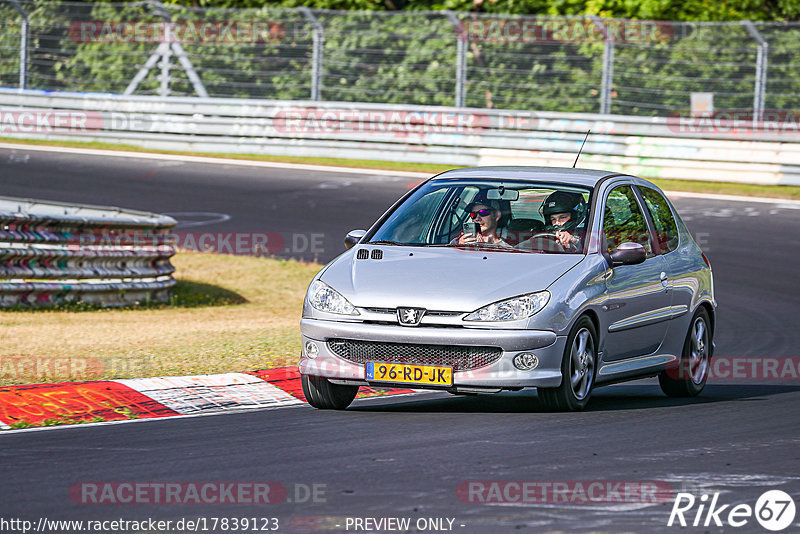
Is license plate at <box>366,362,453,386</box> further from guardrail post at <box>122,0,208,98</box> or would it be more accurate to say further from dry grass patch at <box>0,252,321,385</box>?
guardrail post at <box>122,0,208,98</box>

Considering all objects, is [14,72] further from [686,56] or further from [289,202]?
[686,56]

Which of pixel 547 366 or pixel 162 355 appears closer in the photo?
pixel 547 366

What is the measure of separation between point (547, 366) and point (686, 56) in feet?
57.0

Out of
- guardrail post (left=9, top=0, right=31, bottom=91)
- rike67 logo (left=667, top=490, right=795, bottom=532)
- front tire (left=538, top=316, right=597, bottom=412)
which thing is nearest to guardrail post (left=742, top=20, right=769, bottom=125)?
guardrail post (left=9, top=0, right=31, bottom=91)

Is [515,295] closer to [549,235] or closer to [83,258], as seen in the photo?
[549,235]

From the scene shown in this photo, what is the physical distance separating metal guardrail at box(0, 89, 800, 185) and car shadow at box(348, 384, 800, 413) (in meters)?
13.6

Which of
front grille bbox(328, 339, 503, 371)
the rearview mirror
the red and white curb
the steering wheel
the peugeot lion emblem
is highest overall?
the rearview mirror

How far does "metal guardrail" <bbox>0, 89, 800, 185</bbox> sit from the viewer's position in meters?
24.0

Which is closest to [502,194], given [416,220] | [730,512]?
[416,220]

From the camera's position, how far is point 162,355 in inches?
436

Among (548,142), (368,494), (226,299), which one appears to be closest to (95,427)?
(368,494)

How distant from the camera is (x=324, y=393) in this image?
883cm

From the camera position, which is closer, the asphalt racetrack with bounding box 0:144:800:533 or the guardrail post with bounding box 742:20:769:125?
the asphalt racetrack with bounding box 0:144:800:533

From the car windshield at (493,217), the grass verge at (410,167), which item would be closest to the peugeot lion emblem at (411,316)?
the car windshield at (493,217)
